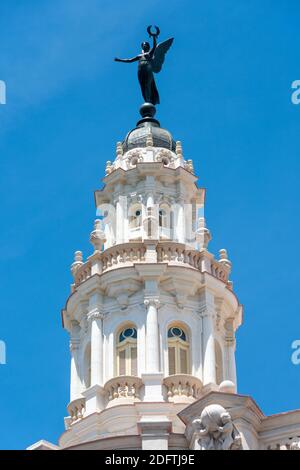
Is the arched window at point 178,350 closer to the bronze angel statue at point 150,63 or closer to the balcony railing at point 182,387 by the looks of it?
the balcony railing at point 182,387

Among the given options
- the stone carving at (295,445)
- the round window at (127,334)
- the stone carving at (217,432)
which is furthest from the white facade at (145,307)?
the stone carving at (295,445)

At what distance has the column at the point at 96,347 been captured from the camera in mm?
55781

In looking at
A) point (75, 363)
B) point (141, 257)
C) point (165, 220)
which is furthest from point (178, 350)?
point (165, 220)

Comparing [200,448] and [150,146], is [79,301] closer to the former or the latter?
[150,146]

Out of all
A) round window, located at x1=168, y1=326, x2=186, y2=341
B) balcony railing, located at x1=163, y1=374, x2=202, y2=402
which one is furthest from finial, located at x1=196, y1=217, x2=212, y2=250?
balcony railing, located at x1=163, y1=374, x2=202, y2=402

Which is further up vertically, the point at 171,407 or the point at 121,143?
the point at 121,143

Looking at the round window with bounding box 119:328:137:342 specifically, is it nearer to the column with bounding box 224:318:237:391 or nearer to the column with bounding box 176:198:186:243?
the column with bounding box 224:318:237:391

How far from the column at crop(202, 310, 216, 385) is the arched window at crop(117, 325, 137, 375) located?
8.70 feet

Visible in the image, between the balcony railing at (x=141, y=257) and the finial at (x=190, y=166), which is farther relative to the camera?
the finial at (x=190, y=166)

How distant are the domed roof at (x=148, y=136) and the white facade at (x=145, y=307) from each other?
0.29ft

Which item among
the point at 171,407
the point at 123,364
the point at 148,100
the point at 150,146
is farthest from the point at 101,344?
the point at 148,100

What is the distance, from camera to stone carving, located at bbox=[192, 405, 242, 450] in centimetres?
4362

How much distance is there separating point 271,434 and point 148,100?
24.6m

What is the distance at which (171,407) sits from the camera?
174 feet
